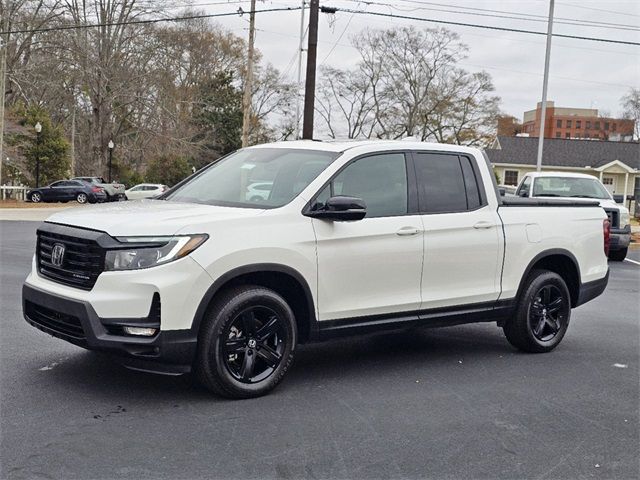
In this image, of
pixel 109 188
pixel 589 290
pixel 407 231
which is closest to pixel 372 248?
pixel 407 231

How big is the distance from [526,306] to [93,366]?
3.89 m

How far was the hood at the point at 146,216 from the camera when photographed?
16.2 ft

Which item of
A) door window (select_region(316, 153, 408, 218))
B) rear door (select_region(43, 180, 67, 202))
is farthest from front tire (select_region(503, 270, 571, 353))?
rear door (select_region(43, 180, 67, 202))

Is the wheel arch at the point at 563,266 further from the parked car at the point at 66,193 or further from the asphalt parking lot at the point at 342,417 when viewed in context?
the parked car at the point at 66,193

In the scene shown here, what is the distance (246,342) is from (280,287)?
1.73ft

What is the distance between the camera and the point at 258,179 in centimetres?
616

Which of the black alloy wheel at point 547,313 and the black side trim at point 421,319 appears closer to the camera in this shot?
the black side trim at point 421,319

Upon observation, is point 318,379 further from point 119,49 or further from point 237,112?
point 237,112

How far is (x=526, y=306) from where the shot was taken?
7012 mm

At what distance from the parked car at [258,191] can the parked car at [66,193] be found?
123 ft

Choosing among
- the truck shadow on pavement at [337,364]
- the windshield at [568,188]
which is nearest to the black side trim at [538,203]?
the truck shadow on pavement at [337,364]

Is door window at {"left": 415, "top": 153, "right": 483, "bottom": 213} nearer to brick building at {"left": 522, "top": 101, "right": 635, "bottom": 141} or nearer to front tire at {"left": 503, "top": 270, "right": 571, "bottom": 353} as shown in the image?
front tire at {"left": 503, "top": 270, "right": 571, "bottom": 353}

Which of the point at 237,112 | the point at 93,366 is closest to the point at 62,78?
the point at 237,112

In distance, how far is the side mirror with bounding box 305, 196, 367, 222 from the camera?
5434 millimetres
